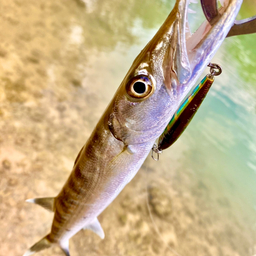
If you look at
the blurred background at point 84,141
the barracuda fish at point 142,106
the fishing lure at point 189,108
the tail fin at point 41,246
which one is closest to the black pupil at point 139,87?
the barracuda fish at point 142,106

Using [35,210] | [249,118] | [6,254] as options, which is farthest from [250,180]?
[6,254]

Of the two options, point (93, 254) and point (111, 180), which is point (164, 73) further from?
point (93, 254)

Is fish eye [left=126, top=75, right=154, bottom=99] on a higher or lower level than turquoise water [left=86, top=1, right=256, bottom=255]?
higher

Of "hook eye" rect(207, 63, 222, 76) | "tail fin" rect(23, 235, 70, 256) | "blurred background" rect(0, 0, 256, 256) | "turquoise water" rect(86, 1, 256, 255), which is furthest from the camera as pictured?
"turquoise water" rect(86, 1, 256, 255)

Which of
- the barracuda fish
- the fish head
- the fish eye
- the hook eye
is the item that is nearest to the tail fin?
the barracuda fish

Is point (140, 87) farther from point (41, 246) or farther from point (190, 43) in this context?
point (41, 246)

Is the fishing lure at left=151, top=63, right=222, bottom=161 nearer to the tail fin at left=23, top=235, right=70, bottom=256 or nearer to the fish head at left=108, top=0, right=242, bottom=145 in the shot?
the fish head at left=108, top=0, right=242, bottom=145

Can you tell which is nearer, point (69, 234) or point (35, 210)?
point (69, 234)
